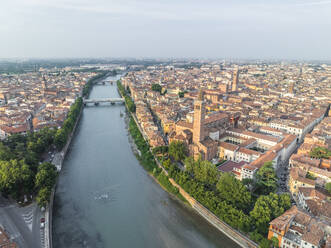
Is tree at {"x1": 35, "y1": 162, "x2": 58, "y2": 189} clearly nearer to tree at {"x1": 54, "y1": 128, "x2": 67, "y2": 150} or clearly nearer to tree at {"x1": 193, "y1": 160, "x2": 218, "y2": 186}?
tree at {"x1": 54, "y1": 128, "x2": 67, "y2": 150}

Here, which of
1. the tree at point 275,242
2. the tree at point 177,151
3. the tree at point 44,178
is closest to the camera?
the tree at point 275,242

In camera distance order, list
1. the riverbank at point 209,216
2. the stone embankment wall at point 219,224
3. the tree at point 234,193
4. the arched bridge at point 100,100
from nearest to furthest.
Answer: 1. the stone embankment wall at point 219,224
2. the riverbank at point 209,216
3. the tree at point 234,193
4. the arched bridge at point 100,100

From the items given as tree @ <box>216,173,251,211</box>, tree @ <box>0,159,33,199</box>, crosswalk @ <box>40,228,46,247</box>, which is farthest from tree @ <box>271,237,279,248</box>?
tree @ <box>0,159,33,199</box>

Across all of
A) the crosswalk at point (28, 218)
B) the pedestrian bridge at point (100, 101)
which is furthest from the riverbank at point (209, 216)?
the pedestrian bridge at point (100, 101)

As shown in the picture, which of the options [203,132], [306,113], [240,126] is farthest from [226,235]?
[306,113]

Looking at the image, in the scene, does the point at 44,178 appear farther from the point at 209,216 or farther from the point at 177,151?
the point at 209,216

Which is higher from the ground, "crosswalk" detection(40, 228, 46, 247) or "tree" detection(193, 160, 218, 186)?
"tree" detection(193, 160, 218, 186)

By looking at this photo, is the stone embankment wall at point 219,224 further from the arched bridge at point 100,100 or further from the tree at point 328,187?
the arched bridge at point 100,100
